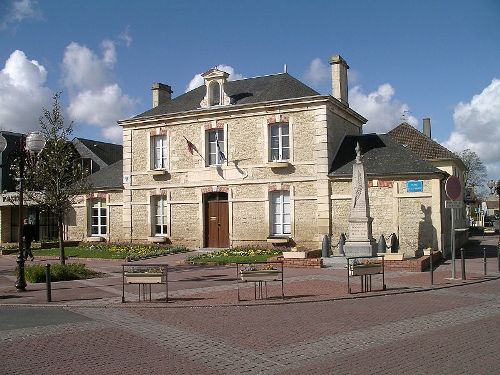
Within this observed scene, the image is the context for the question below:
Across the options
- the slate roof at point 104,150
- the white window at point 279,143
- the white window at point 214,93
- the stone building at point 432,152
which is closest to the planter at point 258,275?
the white window at point 279,143

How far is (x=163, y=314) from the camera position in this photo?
32.7ft

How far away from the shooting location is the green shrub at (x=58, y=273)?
48.1ft

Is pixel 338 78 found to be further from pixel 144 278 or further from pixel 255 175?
pixel 144 278

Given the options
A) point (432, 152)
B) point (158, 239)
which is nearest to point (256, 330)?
point (158, 239)

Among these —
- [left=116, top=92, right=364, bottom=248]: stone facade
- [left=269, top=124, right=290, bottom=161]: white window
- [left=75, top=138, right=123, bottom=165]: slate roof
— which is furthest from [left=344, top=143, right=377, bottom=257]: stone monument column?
[left=75, top=138, right=123, bottom=165]: slate roof

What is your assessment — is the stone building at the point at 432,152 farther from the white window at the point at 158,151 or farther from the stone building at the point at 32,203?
the stone building at the point at 32,203

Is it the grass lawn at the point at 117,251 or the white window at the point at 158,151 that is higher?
the white window at the point at 158,151

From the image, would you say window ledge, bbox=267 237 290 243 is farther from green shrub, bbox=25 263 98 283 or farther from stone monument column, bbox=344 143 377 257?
green shrub, bbox=25 263 98 283

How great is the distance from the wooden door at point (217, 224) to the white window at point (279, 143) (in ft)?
10.8

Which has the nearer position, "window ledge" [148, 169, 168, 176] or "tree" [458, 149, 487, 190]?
"window ledge" [148, 169, 168, 176]

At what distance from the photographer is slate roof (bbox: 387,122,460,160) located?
31.0 m

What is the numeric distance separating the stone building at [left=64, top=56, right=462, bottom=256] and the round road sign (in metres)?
5.66

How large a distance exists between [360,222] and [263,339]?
11695 mm

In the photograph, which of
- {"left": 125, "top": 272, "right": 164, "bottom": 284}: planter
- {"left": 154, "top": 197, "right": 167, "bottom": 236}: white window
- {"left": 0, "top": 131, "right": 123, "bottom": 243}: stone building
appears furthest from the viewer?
{"left": 0, "top": 131, "right": 123, "bottom": 243}: stone building
